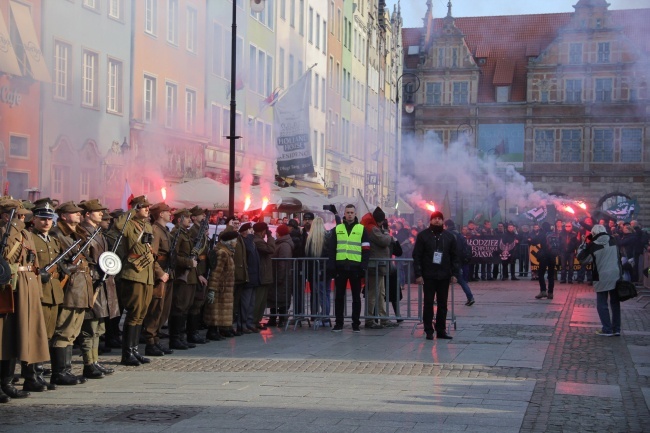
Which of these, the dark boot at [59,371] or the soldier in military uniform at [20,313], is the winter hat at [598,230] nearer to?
the dark boot at [59,371]

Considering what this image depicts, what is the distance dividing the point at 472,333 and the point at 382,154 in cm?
5542

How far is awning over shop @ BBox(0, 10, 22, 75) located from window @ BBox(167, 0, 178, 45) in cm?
964

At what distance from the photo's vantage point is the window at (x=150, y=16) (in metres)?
32.4

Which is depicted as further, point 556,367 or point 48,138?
point 48,138

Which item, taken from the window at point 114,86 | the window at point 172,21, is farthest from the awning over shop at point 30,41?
the window at point 172,21

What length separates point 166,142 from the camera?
33.2 m

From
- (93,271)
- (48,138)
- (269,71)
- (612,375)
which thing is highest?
(269,71)

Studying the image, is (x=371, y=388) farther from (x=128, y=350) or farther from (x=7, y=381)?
(x=7, y=381)

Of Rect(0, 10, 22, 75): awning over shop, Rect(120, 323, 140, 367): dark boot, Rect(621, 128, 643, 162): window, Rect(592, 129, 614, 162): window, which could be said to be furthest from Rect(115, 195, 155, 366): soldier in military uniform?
Rect(592, 129, 614, 162): window

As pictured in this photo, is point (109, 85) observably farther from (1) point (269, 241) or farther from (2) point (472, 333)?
(2) point (472, 333)

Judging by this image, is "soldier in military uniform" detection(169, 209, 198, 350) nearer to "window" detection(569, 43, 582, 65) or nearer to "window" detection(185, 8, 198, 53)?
"window" detection(185, 8, 198, 53)

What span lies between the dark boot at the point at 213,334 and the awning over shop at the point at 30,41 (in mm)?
12372

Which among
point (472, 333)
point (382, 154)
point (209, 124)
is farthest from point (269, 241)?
point (382, 154)

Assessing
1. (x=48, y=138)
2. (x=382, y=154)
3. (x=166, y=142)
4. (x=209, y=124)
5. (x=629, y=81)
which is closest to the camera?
(x=48, y=138)
